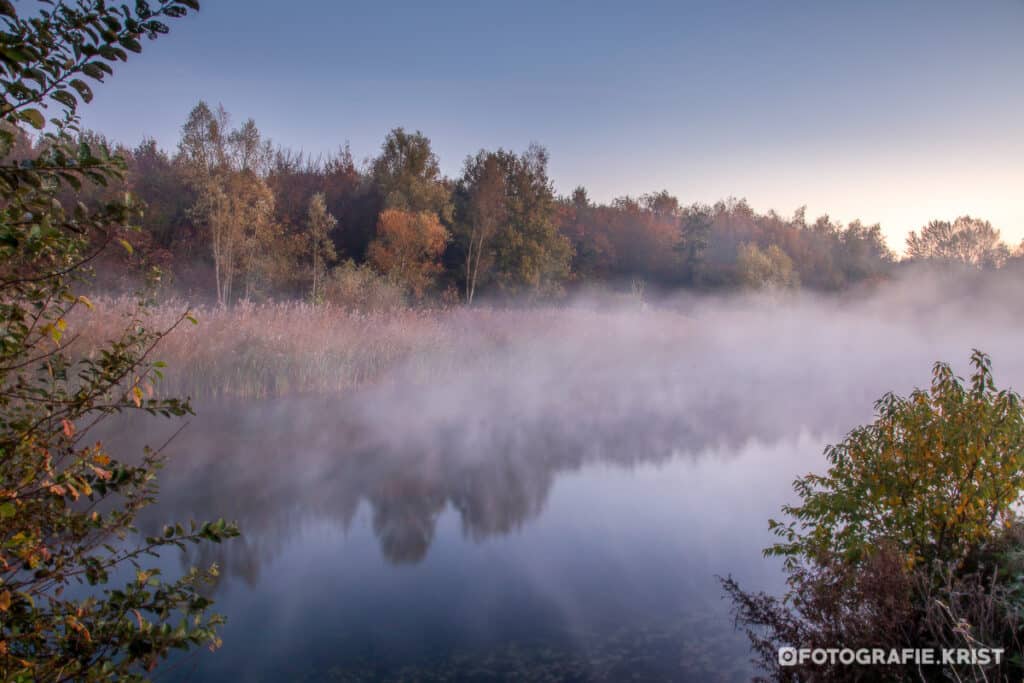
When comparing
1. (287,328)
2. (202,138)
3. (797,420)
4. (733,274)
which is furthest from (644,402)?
(733,274)

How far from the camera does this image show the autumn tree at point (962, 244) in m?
45.7

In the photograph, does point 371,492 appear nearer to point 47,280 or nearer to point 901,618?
point 901,618

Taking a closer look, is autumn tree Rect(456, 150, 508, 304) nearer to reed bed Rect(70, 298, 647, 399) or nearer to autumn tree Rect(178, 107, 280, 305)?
autumn tree Rect(178, 107, 280, 305)

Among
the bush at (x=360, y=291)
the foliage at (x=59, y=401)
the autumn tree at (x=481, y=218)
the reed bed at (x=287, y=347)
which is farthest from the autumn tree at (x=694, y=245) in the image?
the foliage at (x=59, y=401)

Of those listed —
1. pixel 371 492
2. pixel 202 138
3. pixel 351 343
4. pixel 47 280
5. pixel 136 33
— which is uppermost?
pixel 202 138

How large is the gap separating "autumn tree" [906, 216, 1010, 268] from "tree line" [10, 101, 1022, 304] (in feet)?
0.29

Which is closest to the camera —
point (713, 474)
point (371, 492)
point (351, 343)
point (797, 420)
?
point (371, 492)

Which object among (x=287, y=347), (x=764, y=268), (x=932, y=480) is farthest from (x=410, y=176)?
(x=932, y=480)

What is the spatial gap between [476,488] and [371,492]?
1564 mm

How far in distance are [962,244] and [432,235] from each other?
133ft

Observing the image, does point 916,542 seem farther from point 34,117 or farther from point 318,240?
point 318,240

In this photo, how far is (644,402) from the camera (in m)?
17.2

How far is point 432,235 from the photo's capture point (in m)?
27.9

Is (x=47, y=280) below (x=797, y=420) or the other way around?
the other way around
